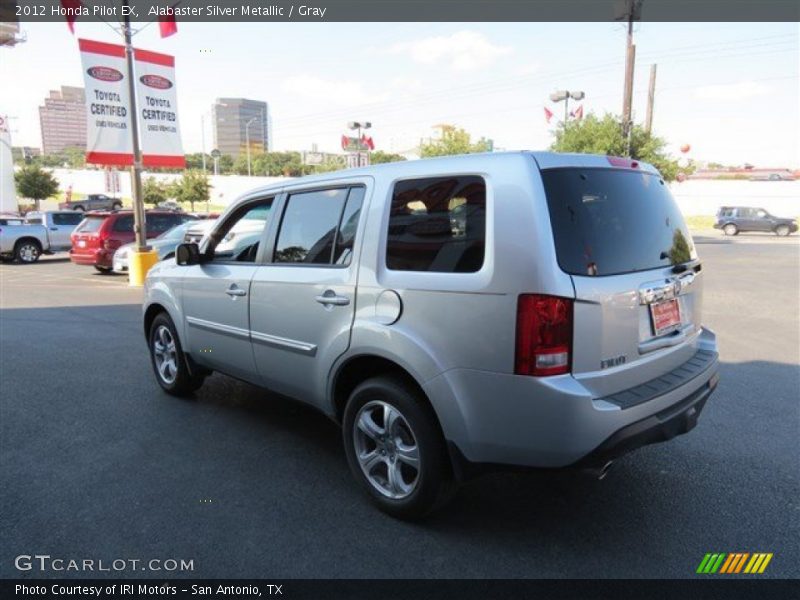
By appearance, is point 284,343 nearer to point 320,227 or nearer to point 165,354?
point 320,227

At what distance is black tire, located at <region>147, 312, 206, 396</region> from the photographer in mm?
5102

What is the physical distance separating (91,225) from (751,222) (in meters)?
→ 33.0

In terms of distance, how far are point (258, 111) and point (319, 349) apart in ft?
408

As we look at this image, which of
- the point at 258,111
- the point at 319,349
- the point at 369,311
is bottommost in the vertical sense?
the point at 319,349

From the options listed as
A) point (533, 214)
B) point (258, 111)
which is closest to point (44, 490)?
point (533, 214)

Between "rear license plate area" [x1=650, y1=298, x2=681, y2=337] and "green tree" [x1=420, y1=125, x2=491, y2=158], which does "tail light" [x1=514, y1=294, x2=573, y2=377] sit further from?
"green tree" [x1=420, y1=125, x2=491, y2=158]

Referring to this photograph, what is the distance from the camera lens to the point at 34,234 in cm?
1995

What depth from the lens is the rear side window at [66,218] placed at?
20688 millimetres

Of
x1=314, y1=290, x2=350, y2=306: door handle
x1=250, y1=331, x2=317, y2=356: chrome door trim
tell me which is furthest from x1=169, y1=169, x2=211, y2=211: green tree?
x1=314, y1=290, x2=350, y2=306: door handle

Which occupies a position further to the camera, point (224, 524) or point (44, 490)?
point (44, 490)

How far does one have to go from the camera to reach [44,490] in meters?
3.54

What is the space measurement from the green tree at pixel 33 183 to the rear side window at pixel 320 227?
59346 mm
